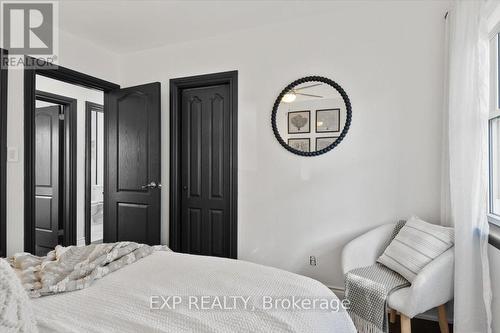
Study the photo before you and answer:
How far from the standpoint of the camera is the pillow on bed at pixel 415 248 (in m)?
1.97

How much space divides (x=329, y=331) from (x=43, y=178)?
4.56m

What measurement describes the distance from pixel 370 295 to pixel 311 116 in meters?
1.57

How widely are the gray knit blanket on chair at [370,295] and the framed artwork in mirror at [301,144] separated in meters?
1.16

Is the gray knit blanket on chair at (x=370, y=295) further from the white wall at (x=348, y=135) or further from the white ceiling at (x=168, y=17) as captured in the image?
the white ceiling at (x=168, y=17)

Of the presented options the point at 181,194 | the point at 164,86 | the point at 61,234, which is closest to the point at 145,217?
the point at 181,194

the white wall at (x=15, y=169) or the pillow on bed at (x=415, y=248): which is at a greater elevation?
the white wall at (x=15, y=169)

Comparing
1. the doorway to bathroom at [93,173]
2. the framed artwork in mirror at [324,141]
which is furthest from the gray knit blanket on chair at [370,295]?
the doorway to bathroom at [93,173]

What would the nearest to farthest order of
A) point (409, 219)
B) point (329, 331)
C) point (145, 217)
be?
point (329, 331), point (409, 219), point (145, 217)

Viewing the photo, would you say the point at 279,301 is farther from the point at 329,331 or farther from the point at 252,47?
the point at 252,47

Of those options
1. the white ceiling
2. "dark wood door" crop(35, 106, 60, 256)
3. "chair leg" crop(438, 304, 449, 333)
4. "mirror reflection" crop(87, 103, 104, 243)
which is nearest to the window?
"chair leg" crop(438, 304, 449, 333)

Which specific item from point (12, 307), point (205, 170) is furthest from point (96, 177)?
point (12, 307)

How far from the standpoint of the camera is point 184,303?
1202 millimetres

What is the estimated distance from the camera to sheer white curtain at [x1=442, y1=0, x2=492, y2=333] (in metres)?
1.80

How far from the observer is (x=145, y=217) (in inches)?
133
